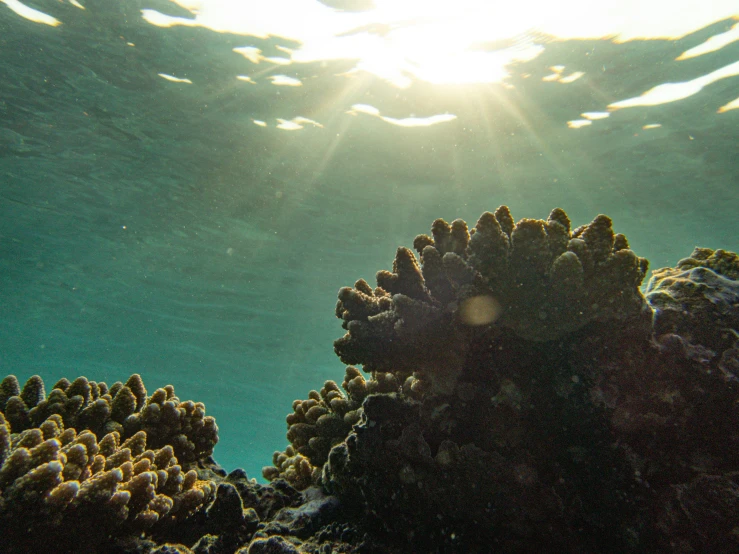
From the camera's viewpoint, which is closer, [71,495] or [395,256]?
[71,495]

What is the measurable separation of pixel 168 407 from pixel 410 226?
15.9m

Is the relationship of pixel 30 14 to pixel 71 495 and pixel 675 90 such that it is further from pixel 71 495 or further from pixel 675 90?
pixel 675 90

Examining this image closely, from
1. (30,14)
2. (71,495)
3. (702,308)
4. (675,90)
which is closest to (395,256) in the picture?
(702,308)

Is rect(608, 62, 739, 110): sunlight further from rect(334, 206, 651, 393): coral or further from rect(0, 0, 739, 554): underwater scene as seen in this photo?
rect(334, 206, 651, 393): coral

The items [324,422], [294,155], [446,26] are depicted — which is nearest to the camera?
[324,422]

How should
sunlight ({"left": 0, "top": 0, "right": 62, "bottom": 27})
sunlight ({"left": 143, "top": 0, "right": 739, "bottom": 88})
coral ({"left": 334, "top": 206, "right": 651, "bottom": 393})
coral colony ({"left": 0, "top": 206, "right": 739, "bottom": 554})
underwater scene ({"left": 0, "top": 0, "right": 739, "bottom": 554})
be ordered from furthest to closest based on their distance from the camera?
sunlight ({"left": 0, "top": 0, "right": 62, "bottom": 27}) → sunlight ({"left": 143, "top": 0, "right": 739, "bottom": 88}) → coral ({"left": 334, "top": 206, "right": 651, "bottom": 393}) → underwater scene ({"left": 0, "top": 0, "right": 739, "bottom": 554}) → coral colony ({"left": 0, "top": 206, "right": 739, "bottom": 554})

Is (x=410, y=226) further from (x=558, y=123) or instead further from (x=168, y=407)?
(x=168, y=407)

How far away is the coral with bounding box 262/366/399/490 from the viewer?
3777 mm

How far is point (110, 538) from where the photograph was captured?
8.59ft

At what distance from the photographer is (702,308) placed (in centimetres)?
288

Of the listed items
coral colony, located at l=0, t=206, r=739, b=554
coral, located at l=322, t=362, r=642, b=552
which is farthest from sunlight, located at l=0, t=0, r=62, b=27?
coral, located at l=322, t=362, r=642, b=552

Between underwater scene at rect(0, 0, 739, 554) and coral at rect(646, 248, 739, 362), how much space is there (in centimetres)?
2

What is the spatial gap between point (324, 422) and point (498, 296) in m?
2.05

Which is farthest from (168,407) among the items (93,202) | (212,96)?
(93,202)
